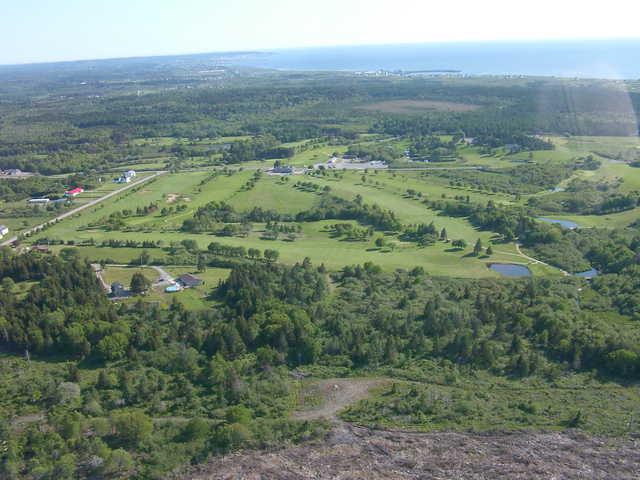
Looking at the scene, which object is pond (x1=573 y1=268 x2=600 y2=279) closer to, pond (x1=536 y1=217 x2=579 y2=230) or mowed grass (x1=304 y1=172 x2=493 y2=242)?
mowed grass (x1=304 y1=172 x2=493 y2=242)

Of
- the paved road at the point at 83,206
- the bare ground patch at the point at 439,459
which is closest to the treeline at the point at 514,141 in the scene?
the paved road at the point at 83,206

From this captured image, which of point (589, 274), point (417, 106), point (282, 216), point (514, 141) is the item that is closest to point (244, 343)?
point (589, 274)

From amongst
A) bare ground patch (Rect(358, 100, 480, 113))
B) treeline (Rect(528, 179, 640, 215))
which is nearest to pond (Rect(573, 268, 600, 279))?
treeline (Rect(528, 179, 640, 215))

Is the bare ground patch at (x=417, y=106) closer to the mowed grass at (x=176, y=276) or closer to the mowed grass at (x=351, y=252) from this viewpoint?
the mowed grass at (x=351, y=252)

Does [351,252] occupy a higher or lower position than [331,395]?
higher

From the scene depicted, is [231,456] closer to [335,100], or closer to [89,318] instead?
[89,318]

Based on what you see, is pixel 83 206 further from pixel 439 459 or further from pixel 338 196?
pixel 439 459
